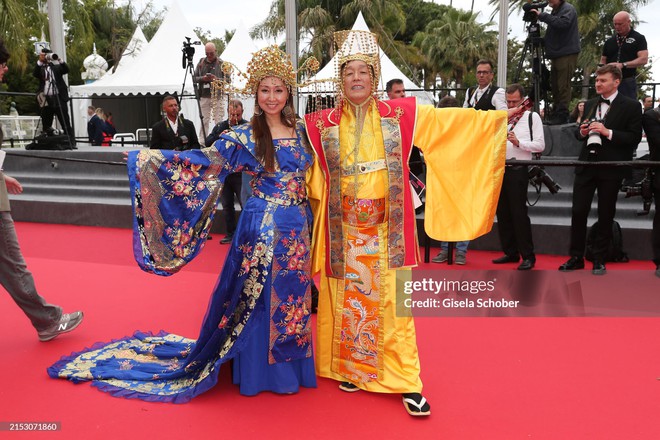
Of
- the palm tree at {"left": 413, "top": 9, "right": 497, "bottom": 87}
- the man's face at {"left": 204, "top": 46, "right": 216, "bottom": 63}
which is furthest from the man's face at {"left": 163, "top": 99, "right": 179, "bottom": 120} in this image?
the palm tree at {"left": 413, "top": 9, "right": 497, "bottom": 87}

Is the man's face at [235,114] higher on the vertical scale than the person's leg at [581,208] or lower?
higher

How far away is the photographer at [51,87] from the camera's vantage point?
28.6ft

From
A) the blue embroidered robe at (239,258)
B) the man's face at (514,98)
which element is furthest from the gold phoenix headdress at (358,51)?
the man's face at (514,98)

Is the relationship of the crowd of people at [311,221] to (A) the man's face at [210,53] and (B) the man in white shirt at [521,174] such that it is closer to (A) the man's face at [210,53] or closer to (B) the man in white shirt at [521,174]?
(B) the man in white shirt at [521,174]

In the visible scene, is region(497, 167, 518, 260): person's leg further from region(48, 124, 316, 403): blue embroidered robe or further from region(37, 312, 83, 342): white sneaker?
region(37, 312, 83, 342): white sneaker

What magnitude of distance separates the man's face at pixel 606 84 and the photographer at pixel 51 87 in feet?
24.0

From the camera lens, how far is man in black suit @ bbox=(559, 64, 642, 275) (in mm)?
4566

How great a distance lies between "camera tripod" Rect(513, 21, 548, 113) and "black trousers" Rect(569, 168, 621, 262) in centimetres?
209

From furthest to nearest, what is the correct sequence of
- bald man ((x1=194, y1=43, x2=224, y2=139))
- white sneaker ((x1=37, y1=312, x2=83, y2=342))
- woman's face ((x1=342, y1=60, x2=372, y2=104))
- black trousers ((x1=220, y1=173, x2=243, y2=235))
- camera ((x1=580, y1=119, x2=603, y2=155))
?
bald man ((x1=194, y1=43, x2=224, y2=139)) < black trousers ((x1=220, y1=173, x2=243, y2=235)) < camera ((x1=580, y1=119, x2=603, y2=155)) < white sneaker ((x1=37, y1=312, x2=83, y2=342)) < woman's face ((x1=342, y1=60, x2=372, y2=104))

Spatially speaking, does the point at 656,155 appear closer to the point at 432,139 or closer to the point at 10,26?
the point at 432,139

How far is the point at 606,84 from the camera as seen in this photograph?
15.1 feet

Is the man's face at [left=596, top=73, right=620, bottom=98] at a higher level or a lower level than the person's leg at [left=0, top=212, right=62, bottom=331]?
higher

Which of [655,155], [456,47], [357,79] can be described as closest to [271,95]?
[357,79]

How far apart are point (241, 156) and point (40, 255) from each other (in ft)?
12.7
